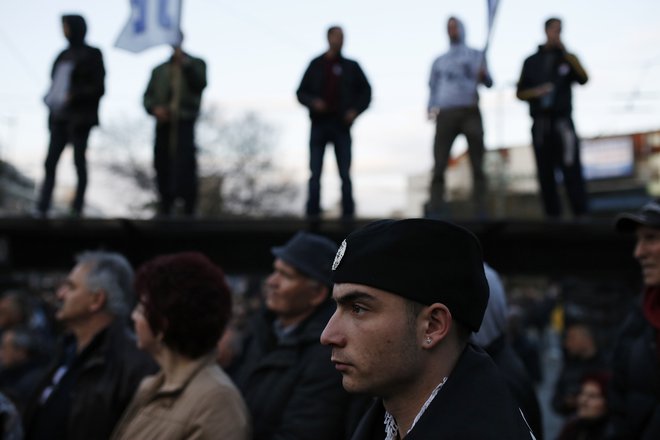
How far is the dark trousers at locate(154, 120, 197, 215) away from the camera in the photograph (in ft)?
29.6

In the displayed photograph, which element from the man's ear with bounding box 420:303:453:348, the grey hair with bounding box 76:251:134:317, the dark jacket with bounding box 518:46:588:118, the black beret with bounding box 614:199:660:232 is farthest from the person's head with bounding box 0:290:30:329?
the man's ear with bounding box 420:303:453:348

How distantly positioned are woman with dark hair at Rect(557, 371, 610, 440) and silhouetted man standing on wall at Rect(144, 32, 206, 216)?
4716 millimetres

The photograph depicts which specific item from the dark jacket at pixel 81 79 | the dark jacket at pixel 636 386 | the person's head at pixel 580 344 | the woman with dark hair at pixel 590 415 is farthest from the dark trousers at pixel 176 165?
the dark jacket at pixel 636 386

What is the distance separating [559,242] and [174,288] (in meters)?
7.26

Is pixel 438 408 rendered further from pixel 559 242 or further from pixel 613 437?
pixel 559 242

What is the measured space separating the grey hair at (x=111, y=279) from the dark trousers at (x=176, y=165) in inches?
173

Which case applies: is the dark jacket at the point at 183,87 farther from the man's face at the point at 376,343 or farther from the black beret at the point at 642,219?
the man's face at the point at 376,343

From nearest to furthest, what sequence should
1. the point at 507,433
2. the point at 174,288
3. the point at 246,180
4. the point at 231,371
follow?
the point at 507,433, the point at 174,288, the point at 231,371, the point at 246,180

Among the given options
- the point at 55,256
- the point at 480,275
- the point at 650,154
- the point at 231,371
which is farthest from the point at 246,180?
the point at 480,275

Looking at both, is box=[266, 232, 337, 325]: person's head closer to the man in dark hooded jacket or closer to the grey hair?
the grey hair

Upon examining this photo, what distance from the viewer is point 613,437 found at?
4.63m

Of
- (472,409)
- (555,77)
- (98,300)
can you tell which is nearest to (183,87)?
(555,77)

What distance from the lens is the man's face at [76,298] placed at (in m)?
4.41

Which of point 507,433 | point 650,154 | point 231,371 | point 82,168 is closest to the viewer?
point 507,433
